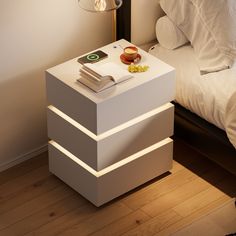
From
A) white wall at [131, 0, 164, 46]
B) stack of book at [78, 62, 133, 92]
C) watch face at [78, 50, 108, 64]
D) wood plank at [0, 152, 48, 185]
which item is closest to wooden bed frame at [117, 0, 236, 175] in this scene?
white wall at [131, 0, 164, 46]

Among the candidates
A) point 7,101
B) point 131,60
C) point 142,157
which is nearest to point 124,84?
point 131,60

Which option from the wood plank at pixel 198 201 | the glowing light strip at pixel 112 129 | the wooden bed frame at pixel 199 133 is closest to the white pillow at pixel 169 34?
the wooden bed frame at pixel 199 133

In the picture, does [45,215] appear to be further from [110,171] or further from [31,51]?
[31,51]

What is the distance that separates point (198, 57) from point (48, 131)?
758 millimetres

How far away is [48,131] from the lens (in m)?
2.97

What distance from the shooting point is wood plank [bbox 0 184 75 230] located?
9.28 feet

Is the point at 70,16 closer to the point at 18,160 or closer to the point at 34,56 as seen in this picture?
the point at 34,56

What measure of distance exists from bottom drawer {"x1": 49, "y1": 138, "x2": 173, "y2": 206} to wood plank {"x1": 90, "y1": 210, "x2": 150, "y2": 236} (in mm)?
119

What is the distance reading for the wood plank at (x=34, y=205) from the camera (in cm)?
283

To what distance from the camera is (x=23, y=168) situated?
3.14 m

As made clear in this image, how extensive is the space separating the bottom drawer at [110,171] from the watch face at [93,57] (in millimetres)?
397

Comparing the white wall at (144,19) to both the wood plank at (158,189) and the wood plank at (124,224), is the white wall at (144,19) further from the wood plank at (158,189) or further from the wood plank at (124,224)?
the wood plank at (124,224)

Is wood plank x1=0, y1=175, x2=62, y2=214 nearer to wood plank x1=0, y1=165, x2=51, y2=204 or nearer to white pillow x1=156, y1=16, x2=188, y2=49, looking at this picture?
wood plank x1=0, y1=165, x2=51, y2=204

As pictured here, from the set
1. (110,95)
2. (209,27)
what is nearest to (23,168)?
(110,95)
